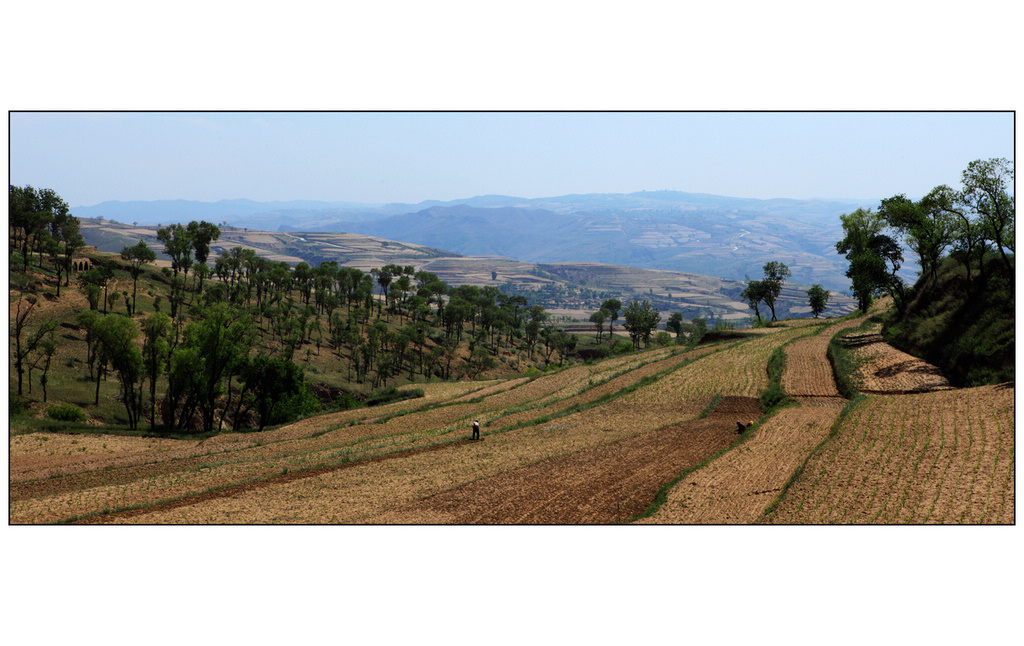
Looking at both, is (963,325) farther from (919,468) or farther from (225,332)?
(225,332)

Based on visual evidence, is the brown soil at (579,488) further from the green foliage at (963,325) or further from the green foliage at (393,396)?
the green foliage at (393,396)

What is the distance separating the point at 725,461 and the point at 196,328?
4498cm

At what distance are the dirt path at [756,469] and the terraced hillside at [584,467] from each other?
10 cm

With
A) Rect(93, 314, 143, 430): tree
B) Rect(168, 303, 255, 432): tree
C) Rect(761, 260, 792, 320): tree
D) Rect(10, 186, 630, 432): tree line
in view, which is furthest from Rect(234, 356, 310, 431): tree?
Rect(761, 260, 792, 320): tree

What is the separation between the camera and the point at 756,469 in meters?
23.0

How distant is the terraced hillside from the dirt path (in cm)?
10

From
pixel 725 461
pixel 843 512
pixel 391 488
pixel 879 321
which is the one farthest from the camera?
pixel 879 321

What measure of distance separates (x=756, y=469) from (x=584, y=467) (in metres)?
6.59

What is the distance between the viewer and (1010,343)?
98.7 ft

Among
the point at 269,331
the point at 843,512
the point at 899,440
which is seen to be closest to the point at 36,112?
the point at 843,512

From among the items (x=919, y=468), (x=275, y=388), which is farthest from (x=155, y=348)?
(x=919, y=468)

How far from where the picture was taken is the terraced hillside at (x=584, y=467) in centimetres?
1867

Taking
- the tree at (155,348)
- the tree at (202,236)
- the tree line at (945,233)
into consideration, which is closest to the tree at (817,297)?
the tree line at (945,233)

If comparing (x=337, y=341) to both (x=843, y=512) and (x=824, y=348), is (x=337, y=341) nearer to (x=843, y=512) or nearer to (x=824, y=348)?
(x=824, y=348)
